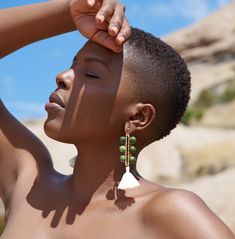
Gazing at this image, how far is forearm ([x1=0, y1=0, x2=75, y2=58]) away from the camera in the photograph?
275 centimetres

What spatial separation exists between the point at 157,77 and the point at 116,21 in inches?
12.6

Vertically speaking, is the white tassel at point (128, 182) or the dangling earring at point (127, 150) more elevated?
the dangling earring at point (127, 150)

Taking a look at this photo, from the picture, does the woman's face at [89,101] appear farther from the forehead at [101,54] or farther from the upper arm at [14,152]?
the upper arm at [14,152]

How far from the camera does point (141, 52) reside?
2602mm

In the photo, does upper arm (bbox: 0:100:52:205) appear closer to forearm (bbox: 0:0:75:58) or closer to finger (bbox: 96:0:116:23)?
forearm (bbox: 0:0:75:58)

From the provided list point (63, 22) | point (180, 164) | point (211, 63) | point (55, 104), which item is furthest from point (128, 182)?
point (211, 63)

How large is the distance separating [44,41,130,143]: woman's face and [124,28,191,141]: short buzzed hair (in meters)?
0.07

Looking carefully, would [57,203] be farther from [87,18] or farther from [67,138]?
[87,18]

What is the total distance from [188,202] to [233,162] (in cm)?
1255

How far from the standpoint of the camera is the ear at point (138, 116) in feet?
8.38

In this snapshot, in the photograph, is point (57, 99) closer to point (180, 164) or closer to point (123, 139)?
point (123, 139)

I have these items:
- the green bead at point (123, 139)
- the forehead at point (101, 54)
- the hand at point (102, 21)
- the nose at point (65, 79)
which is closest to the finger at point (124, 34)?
the hand at point (102, 21)

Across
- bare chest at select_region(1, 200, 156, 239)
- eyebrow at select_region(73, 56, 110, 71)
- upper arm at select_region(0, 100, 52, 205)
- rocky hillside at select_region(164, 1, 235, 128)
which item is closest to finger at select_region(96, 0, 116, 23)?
eyebrow at select_region(73, 56, 110, 71)

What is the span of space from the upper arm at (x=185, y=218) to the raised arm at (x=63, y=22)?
2.04 ft
